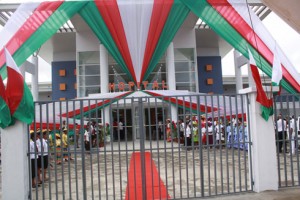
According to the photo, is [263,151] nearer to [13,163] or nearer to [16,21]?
[13,163]

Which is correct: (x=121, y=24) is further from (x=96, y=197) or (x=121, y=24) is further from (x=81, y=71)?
(x=81, y=71)

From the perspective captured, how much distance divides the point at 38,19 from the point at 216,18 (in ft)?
13.8

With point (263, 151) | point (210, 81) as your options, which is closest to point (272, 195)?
point (263, 151)

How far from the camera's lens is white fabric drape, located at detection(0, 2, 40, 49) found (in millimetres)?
7578

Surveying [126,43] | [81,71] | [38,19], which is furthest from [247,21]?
[81,71]

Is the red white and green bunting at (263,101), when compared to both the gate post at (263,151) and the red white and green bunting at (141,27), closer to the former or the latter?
the gate post at (263,151)

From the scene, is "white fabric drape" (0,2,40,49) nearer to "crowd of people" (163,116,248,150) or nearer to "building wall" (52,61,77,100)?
"crowd of people" (163,116,248,150)

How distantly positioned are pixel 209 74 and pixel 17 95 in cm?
2269

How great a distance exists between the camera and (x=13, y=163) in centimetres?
606

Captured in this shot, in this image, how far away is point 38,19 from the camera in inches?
309

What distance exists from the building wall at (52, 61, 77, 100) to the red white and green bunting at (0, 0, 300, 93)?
19.4m

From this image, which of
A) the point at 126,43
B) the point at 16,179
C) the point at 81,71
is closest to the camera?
the point at 16,179

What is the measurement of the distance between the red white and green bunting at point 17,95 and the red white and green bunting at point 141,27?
119 cm

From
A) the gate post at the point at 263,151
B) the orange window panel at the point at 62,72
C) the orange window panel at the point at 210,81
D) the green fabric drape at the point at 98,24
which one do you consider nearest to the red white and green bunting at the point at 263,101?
the gate post at the point at 263,151
